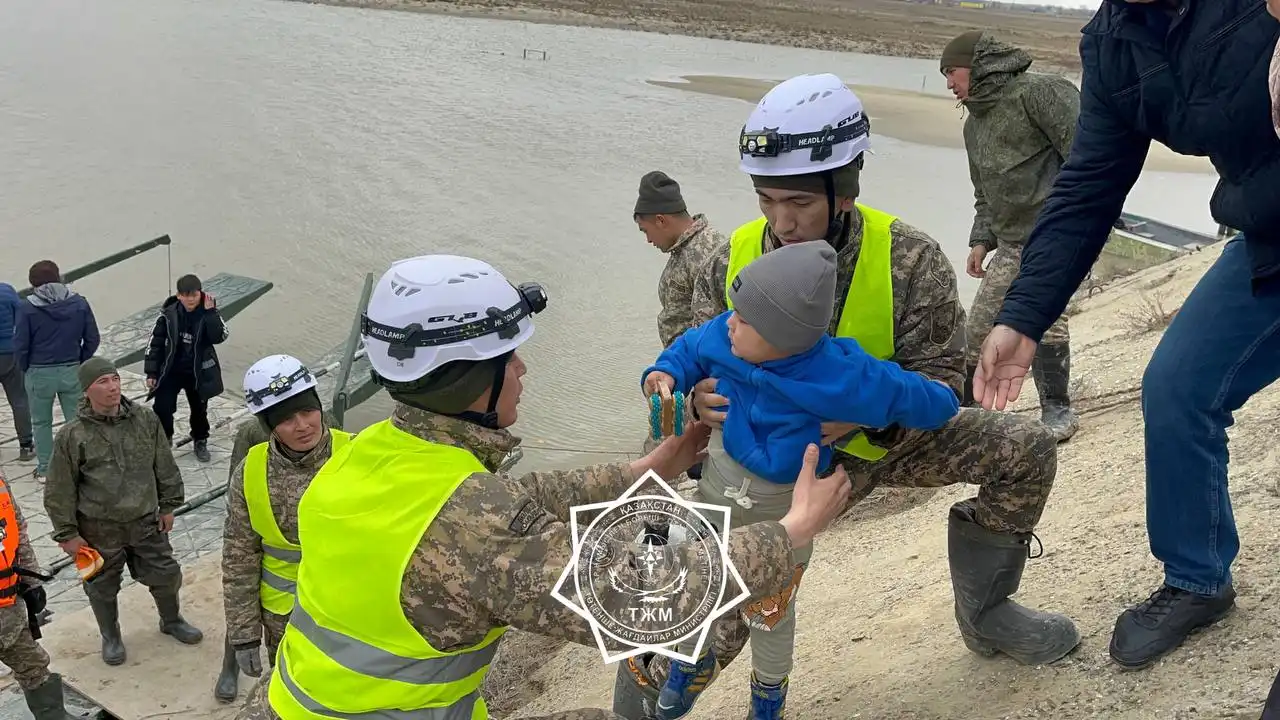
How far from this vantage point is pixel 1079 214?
3.22 metres

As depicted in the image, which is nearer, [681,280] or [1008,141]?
[1008,141]

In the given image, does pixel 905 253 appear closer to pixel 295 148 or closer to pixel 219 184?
pixel 219 184

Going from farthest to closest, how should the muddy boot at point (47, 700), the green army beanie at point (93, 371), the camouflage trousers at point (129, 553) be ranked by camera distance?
the camouflage trousers at point (129, 553), the green army beanie at point (93, 371), the muddy boot at point (47, 700)

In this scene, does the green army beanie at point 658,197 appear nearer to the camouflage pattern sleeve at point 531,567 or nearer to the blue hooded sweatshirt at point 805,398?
the blue hooded sweatshirt at point 805,398

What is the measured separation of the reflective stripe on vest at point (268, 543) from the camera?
528cm

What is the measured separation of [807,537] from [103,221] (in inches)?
770

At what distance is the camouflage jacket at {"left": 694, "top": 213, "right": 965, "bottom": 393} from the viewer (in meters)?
3.17

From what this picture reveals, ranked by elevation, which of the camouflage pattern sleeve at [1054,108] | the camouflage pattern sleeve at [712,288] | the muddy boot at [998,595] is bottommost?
the muddy boot at [998,595]

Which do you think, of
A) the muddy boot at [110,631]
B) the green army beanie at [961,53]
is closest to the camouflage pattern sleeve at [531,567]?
the green army beanie at [961,53]

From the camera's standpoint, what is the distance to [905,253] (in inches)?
125

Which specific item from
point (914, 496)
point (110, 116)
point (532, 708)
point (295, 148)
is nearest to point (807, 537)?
point (532, 708)

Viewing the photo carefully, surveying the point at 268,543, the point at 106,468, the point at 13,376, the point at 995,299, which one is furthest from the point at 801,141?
the point at 13,376

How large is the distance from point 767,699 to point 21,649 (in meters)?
4.27

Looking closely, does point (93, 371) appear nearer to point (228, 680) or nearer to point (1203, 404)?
point (228, 680)
